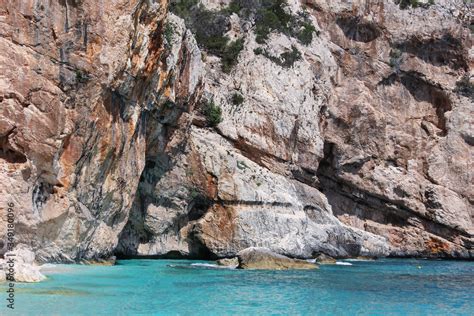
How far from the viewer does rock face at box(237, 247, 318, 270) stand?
87.2 feet

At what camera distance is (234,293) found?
18.4 m

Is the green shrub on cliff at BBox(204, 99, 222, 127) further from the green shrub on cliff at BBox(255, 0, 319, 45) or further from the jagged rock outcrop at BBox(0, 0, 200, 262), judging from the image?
the green shrub on cliff at BBox(255, 0, 319, 45)

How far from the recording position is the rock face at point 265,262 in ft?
87.2

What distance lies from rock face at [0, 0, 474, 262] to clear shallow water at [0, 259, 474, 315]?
3467 millimetres

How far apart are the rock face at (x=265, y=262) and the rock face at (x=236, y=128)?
134 inches

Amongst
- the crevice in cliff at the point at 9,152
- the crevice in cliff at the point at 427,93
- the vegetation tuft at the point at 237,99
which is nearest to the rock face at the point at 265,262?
the crevice in cliff at the point at 9,152

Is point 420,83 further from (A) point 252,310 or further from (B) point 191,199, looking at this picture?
(A) point 252,310

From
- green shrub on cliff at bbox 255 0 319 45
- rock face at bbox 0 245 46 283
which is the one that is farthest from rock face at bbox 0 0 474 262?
rock face at bbox 0 245 46 283

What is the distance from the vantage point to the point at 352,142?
41.8 metres

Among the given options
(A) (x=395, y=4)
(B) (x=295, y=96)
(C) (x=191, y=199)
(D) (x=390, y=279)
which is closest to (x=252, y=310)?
(D) (x=390, y=279)

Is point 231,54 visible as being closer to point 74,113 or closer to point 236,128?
point 236,128

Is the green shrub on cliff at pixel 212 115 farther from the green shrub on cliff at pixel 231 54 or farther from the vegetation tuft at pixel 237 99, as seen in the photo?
the green shrub on cliff at pixel 231 54

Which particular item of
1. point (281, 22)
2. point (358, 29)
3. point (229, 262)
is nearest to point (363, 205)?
point (358, 29)

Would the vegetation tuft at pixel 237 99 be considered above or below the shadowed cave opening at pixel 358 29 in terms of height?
below
